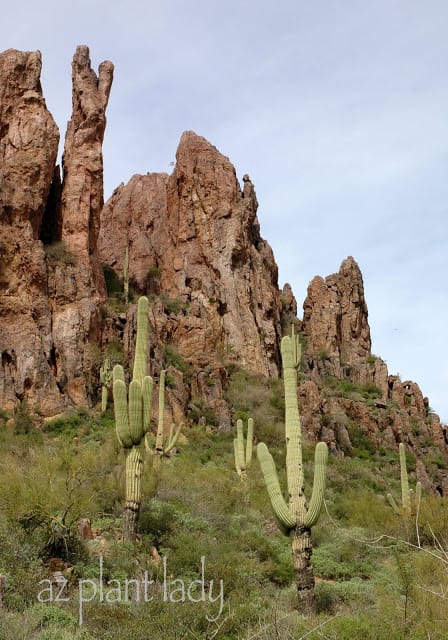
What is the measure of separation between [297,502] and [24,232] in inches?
874

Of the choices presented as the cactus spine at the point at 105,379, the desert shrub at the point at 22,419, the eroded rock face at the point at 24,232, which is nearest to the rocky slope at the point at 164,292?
the eroded rock face at the point at 24,232

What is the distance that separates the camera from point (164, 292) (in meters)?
41.2

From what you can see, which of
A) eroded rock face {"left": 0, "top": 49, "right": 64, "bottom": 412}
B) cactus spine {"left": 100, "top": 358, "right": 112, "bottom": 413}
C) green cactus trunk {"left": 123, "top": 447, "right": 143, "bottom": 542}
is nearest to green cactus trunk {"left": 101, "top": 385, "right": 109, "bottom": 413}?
cactus spine {"left": 100, "top": 358, "right": 112, "bottom": 413}

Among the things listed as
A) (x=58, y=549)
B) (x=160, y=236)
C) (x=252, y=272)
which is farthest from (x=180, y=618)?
(x=160, y=236)

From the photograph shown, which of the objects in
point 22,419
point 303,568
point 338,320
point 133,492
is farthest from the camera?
point 338,320

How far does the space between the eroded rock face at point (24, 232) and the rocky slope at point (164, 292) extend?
0.16ft

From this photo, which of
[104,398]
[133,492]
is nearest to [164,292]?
[104,398]

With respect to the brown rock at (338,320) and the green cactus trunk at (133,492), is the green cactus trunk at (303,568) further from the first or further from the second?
the brown rock at (338,320)

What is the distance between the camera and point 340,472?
2736 cm

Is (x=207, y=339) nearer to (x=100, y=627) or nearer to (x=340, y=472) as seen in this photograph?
(x=340, y=472)

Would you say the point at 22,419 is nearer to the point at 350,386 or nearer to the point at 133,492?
the point at 133,492

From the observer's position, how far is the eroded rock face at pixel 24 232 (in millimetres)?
27344

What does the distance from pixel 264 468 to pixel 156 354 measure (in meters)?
18.8

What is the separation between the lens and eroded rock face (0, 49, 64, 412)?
2734cm
